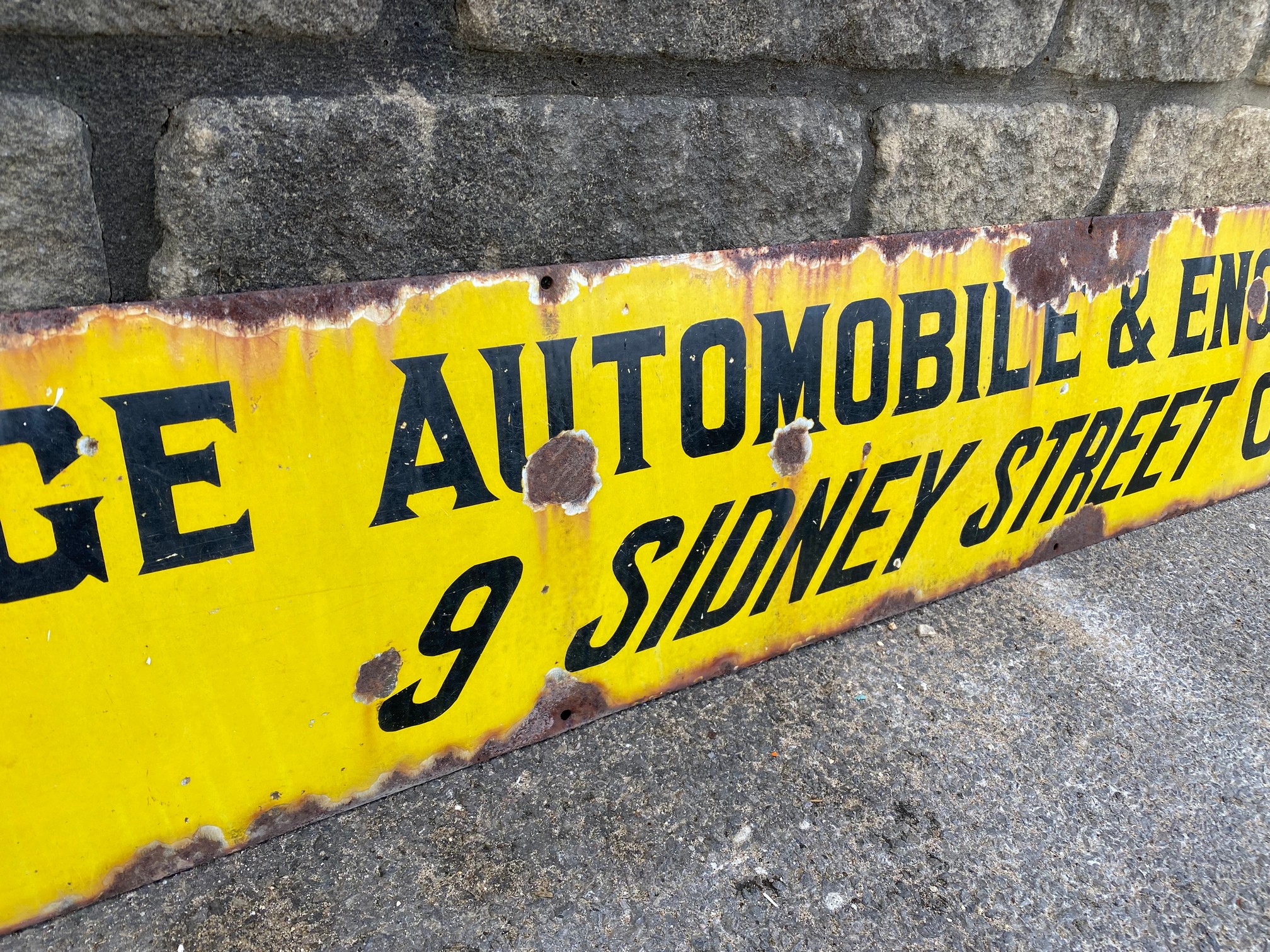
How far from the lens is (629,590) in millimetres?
1401

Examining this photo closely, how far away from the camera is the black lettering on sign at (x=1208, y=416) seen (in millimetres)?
2000

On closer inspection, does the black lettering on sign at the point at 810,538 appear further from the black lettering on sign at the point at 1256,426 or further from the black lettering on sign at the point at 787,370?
the black lettering on sign at the point at 1256,426

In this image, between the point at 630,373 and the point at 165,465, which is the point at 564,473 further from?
the point at 165,465

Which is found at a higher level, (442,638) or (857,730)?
(442,638)

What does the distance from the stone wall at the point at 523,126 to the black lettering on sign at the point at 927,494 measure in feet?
1.44

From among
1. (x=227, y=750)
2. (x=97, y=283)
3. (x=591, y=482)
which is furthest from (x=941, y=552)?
(x=97, y=283)

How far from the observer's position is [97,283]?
3.15ft

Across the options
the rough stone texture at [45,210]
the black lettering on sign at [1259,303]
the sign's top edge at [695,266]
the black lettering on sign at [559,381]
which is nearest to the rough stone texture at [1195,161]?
the sign's top edge at [695,266]

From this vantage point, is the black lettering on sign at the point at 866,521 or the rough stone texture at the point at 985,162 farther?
the black lettering on sign at the point at 866,521

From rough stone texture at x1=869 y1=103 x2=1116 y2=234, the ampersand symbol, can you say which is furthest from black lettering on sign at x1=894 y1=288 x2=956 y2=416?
the ampersand symbol

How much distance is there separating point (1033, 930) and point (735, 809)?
399mm

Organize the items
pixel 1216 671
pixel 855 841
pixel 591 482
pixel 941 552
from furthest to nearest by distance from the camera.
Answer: pixel 941 552
pixel 1216 671
pixel 591 482
pixel 855 841

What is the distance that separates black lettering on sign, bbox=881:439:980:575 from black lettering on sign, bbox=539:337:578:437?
29.9 inches

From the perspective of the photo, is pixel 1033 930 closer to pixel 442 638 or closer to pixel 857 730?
pixel 857 730
